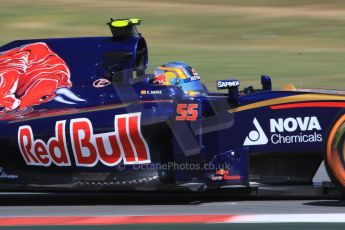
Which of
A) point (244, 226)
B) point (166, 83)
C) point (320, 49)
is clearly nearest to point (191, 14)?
point (320, 49)

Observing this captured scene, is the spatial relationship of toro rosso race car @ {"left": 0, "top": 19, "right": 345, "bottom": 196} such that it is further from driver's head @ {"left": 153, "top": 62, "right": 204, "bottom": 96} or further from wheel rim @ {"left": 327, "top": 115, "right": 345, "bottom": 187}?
driver's head @ {"left": 153, "top": 62, "right": 204, "bottom": 96}

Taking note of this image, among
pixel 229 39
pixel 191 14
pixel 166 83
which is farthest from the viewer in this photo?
pixel 191 14

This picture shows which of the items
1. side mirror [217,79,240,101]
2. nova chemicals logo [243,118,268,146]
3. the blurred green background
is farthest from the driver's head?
the blurred green background

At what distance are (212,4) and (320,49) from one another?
6.43m

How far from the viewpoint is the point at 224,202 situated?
6961mm

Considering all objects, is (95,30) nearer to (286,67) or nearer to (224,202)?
(286,67)

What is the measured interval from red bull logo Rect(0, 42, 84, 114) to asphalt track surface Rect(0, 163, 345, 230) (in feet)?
3.08

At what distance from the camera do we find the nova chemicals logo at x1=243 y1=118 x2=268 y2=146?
6.60m

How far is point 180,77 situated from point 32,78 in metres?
1.38

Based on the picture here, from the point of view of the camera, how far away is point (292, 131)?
21.6 feet

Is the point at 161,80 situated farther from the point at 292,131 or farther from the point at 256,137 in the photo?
the point at 292,131

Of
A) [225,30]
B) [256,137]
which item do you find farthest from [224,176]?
[225,30]

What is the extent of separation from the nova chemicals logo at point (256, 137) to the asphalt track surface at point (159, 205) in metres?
0.55

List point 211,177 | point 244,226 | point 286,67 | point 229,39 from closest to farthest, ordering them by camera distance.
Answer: point 244,226 → point 211,177 → point 286,67 → point 229,39
